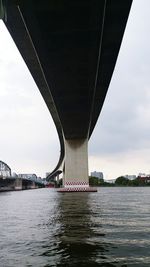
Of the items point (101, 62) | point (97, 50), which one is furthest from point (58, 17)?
point (101, 62)

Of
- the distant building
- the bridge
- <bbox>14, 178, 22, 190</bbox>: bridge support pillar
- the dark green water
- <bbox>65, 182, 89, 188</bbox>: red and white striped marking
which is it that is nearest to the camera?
the dark green water

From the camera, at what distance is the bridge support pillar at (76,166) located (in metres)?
75.9

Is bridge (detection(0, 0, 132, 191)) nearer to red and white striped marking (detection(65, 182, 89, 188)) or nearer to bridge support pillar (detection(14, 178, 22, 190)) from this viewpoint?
red and white striped marking (detection(65, 182, 89, 188))

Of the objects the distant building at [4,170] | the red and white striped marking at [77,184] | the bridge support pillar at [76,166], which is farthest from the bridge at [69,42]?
the distant building at [4,170]

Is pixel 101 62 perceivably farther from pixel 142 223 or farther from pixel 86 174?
pixel 86 174

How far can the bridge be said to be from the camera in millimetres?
21484

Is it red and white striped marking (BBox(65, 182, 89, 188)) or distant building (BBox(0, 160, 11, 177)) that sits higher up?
distant building (BBox(0, 160, 11, 177))

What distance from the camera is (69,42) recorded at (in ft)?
90.9

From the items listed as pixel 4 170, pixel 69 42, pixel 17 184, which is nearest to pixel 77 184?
pixel 69 42

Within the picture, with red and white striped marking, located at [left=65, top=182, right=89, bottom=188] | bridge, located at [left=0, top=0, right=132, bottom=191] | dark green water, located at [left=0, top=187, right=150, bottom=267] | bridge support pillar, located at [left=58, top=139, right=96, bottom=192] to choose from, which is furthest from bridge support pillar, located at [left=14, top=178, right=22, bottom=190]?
dark green water, located at [left=0, top=187, right=150, bottom=267]

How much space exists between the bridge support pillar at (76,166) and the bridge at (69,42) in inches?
1054

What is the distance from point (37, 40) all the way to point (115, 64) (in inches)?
358

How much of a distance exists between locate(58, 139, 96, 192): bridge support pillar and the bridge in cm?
2677

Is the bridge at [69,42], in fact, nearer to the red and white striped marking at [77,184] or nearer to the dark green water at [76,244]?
the dark green water at [76,244]
